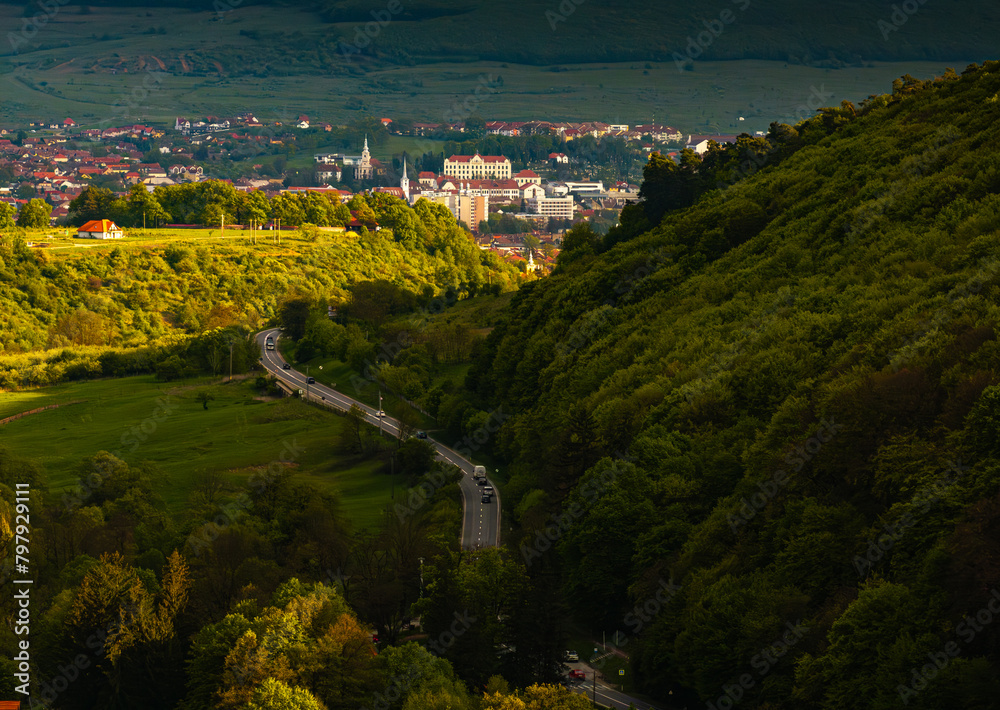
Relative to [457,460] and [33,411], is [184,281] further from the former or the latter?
[457,460]

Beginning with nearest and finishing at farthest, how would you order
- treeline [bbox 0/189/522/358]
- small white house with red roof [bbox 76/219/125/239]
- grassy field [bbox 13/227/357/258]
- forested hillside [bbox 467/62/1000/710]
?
1. forested hillside [bbox 467/62/1000/710]
2. treeline [bbox 0/189/522/358]
3. grassy field [bbox 13/227/357/258]
4. small white house with red roof [bbox 76/219/125/239]

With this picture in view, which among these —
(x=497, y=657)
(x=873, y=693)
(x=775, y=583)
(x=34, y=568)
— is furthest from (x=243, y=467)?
(x=873, y=693)

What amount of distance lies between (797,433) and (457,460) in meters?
28.2

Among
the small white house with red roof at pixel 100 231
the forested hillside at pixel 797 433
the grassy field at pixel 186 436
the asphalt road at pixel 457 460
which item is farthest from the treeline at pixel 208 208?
the forested hillside at pixel 797 433

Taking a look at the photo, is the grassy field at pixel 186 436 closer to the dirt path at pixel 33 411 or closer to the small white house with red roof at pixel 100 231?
the dirt path at pixel 33 411

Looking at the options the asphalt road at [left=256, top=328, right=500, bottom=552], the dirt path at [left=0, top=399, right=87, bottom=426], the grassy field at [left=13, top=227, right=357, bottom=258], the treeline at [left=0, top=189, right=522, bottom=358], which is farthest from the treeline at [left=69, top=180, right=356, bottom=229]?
the dirt path at [left=0, top=399, right=87, bottom=426]

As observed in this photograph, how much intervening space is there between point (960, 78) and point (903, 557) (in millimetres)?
47212

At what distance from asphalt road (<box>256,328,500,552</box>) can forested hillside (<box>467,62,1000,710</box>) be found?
6.41 ft

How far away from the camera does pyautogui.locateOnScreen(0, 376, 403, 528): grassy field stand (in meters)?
66.0

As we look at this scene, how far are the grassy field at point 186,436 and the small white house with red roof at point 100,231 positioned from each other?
4064 centimetres

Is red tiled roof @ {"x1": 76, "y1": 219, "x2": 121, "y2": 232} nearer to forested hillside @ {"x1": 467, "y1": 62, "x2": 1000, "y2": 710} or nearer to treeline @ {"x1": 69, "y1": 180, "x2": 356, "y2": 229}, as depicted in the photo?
treeline @ {"x1": 69, "y1": 180, "x2": 356, "y2": 229}

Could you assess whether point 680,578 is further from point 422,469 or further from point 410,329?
point 410,329

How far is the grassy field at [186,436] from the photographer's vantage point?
6600cm

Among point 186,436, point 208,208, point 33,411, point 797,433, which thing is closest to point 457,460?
point 186,436
